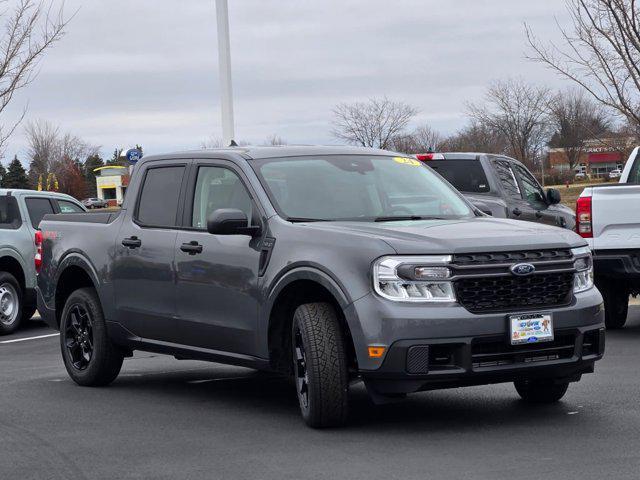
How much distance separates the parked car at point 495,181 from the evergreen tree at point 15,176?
97667mm

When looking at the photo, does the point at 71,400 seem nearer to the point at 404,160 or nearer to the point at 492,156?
the point at 404,160

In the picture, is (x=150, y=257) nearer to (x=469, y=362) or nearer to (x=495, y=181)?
(x=469, y=362)

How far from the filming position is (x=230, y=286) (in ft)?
26.5

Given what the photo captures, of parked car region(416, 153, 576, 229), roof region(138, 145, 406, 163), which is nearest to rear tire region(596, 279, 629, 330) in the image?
parked car region(416, 153, 576, 229)

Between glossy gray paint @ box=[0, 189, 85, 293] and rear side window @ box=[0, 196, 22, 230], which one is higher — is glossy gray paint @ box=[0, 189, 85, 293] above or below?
below

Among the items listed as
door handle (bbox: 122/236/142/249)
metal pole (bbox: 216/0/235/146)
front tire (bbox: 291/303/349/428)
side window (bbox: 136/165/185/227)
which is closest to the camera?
front tire (bbox: 291/303/349/428)

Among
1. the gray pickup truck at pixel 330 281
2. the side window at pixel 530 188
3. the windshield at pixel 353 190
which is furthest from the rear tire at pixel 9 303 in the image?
the windshield at pixel 353 190

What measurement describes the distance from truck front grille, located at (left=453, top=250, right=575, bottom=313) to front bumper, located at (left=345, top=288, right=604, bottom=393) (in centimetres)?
9

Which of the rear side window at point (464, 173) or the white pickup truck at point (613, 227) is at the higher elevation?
the rear side window at point (464, 173)

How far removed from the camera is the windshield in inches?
318

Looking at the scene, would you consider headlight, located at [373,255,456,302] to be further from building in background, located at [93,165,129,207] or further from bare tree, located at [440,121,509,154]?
building in background, located at [93,165,129,207]

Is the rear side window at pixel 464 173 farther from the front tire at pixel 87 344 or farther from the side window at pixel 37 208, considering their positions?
the front tire at pixel 87 344

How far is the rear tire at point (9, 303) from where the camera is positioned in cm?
1557

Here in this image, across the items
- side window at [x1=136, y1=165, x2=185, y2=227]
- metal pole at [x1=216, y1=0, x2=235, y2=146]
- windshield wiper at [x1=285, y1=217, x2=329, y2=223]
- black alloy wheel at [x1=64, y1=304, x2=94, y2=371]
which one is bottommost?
black alloy wheel at [x1=64, y1=304, x2=94, y2=371]
